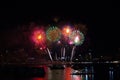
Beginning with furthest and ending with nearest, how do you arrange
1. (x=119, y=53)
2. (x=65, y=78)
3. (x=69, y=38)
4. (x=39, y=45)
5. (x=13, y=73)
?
(x=119, y=53)
(x=39, y=45)
(x=69, y=38)
(x=13, y=73)
(x=65, y=78)

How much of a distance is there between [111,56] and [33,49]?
95.3ft

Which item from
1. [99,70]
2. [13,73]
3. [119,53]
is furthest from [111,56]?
[13,73]

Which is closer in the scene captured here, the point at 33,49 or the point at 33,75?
the point at 33,75

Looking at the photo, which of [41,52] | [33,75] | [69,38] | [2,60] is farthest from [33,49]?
[33,75]

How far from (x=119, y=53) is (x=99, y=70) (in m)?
31.9

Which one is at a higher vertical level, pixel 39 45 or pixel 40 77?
pixel 39 45

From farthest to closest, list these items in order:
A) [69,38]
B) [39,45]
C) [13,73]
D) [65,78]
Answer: [39,45], [69,38], [13,73], [65,78]

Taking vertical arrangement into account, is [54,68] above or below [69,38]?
below

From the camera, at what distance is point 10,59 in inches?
4754

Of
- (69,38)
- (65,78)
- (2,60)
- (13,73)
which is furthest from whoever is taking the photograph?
(2,60)

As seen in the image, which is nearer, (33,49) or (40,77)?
(40,77)

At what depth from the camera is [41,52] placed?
11756 centimetres

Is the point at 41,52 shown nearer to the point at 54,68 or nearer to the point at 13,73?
the point at 54,68

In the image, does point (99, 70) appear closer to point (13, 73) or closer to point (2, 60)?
point (13, 73)
